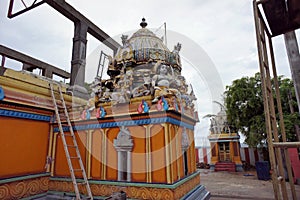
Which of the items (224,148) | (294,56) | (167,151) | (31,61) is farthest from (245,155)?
(31,61)

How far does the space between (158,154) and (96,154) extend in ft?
8.04

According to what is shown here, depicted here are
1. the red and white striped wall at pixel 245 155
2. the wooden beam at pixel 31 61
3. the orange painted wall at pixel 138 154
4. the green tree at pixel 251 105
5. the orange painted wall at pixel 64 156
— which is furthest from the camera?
the red and white striped wall at pixel 245 155

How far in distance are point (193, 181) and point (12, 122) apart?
6935mm

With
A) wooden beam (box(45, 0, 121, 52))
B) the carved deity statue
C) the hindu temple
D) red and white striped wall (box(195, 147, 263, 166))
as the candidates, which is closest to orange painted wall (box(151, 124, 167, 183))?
the hindu temple

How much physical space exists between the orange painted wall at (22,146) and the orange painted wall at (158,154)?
451cm

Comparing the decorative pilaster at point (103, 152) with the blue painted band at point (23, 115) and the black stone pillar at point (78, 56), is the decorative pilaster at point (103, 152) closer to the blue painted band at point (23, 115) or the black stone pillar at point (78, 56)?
the blue painted band at point (23, 115)

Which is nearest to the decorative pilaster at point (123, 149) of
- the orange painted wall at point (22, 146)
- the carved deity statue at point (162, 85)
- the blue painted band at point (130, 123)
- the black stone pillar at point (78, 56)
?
the blue painted band at point (130, 123)

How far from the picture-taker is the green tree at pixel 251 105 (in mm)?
15656

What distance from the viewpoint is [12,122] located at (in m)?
6.64

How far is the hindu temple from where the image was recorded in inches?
245

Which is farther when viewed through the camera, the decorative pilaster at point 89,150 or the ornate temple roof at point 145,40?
the ornate temple roof at point 145,40

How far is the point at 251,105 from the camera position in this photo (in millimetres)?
16375

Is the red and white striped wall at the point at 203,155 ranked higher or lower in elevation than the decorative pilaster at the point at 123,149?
lower

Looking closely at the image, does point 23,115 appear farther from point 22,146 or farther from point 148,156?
point 148,156
